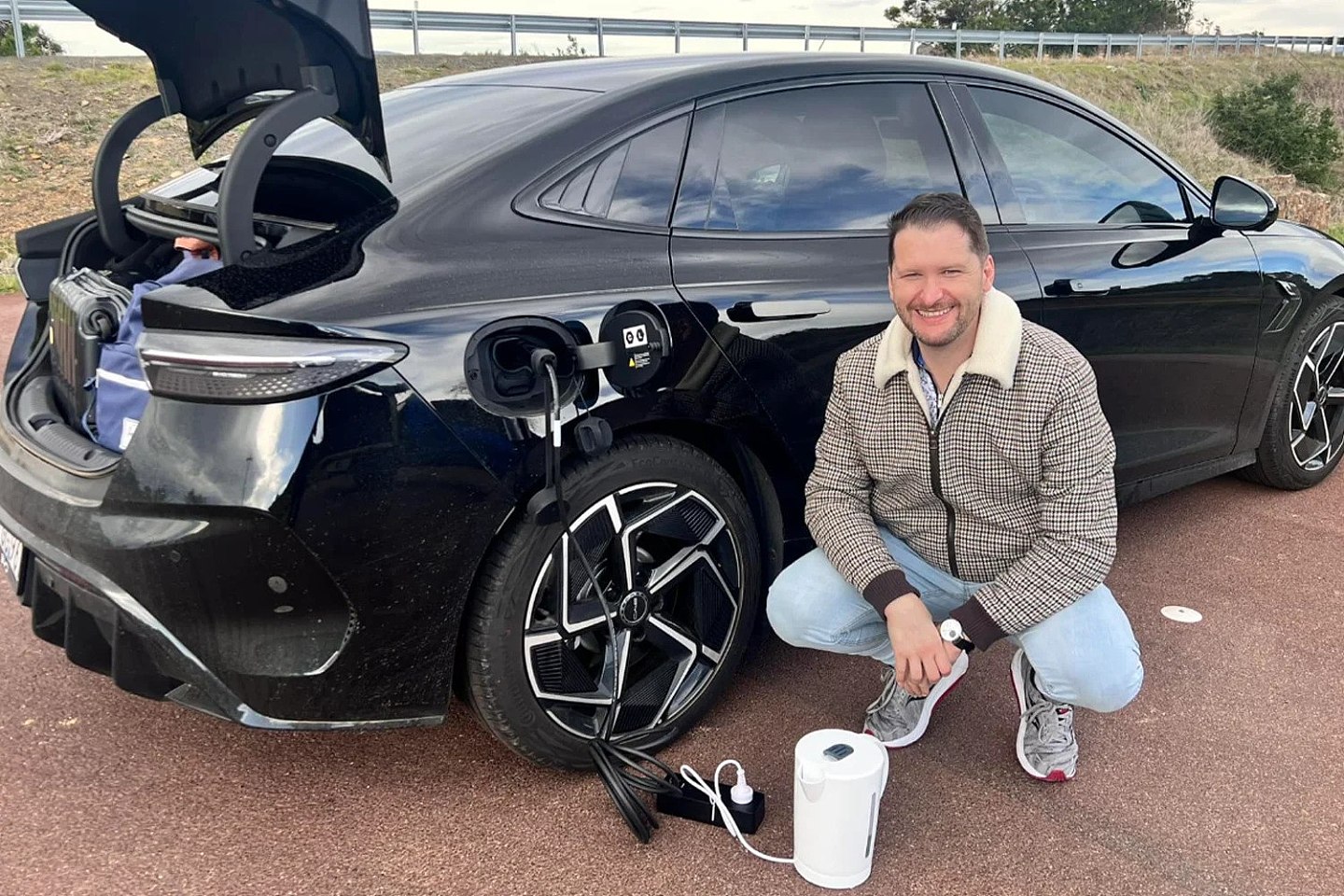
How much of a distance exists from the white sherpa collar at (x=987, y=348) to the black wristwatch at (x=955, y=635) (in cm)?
50

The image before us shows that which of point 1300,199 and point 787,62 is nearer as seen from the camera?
point 787,62

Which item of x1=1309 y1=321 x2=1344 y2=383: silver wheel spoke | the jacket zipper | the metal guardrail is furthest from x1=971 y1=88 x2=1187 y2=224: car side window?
the metal guardrail

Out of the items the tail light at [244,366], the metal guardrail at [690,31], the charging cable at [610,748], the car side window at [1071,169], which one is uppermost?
the metal guardrail at [690,31]

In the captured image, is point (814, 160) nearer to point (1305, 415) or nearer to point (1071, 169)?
point (1071, 169)

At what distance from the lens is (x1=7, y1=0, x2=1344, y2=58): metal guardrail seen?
18.2m

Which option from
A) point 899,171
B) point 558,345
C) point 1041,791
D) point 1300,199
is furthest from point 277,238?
point 1300,199

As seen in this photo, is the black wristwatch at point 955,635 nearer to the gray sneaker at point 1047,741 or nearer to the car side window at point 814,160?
the gray sneaker at point 1047,741

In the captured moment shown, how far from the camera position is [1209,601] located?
3.37 meters

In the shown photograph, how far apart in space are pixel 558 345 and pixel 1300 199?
53.8ft

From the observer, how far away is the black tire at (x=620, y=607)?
219 cm

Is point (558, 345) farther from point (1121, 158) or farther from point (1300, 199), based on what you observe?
point (1300, 199)

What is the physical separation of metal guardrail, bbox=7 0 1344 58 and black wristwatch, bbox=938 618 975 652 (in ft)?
30.4

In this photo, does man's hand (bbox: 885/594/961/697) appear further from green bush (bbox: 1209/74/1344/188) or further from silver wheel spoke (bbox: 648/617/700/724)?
green bush (bbox: 1209/74/1344/188)

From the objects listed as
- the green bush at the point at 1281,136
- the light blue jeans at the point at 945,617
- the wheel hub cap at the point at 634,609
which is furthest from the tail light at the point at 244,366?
the green bush at the point at 1281,136
